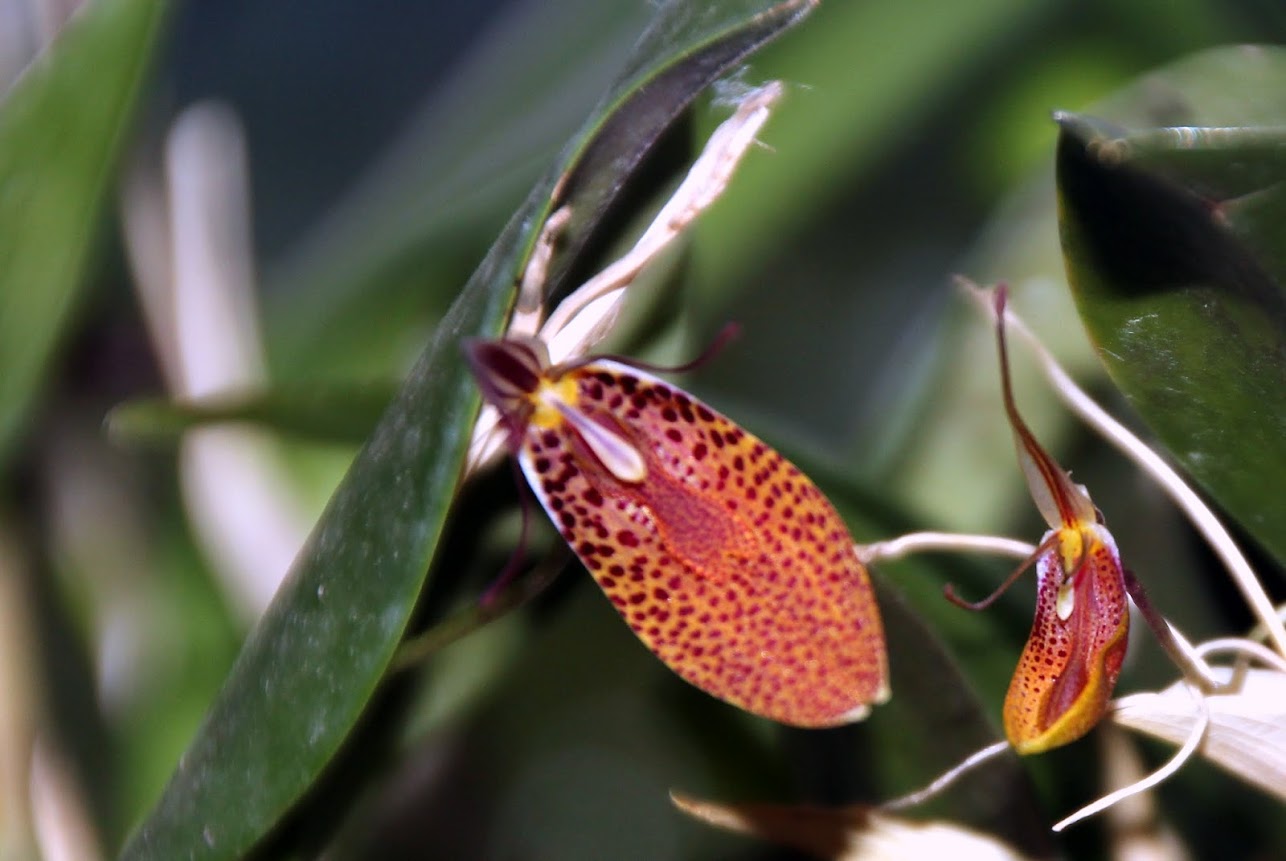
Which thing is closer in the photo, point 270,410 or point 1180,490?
point 1180,490

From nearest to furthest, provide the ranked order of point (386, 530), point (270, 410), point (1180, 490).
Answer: point (386, 530)
point (1180, 490)
point (270, 410)

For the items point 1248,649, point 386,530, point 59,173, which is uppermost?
point 59,173

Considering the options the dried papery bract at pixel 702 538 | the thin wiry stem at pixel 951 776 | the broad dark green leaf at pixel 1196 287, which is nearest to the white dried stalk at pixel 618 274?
the dried papery bract at pixel 702 538

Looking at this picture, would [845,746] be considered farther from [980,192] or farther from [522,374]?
[980,192]

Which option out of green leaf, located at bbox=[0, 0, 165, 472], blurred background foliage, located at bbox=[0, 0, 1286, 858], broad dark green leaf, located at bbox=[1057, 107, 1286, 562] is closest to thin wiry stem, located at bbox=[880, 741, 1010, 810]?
blurred background foliage, located at bbox=[0, 0, 1286, 858]

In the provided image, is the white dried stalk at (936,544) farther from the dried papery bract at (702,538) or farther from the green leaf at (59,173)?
the green leaf at (59,173)

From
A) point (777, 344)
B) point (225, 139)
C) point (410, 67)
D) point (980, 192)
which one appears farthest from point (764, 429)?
point (410, 67)

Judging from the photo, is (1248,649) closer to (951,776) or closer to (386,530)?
(951,776)

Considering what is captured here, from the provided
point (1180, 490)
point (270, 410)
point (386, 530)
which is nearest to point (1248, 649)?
point (1180, 490)

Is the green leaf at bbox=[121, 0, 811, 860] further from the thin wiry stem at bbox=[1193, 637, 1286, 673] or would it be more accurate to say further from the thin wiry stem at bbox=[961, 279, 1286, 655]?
the thin wiry stem at bbox=[1193, 637, 1286, 673]
